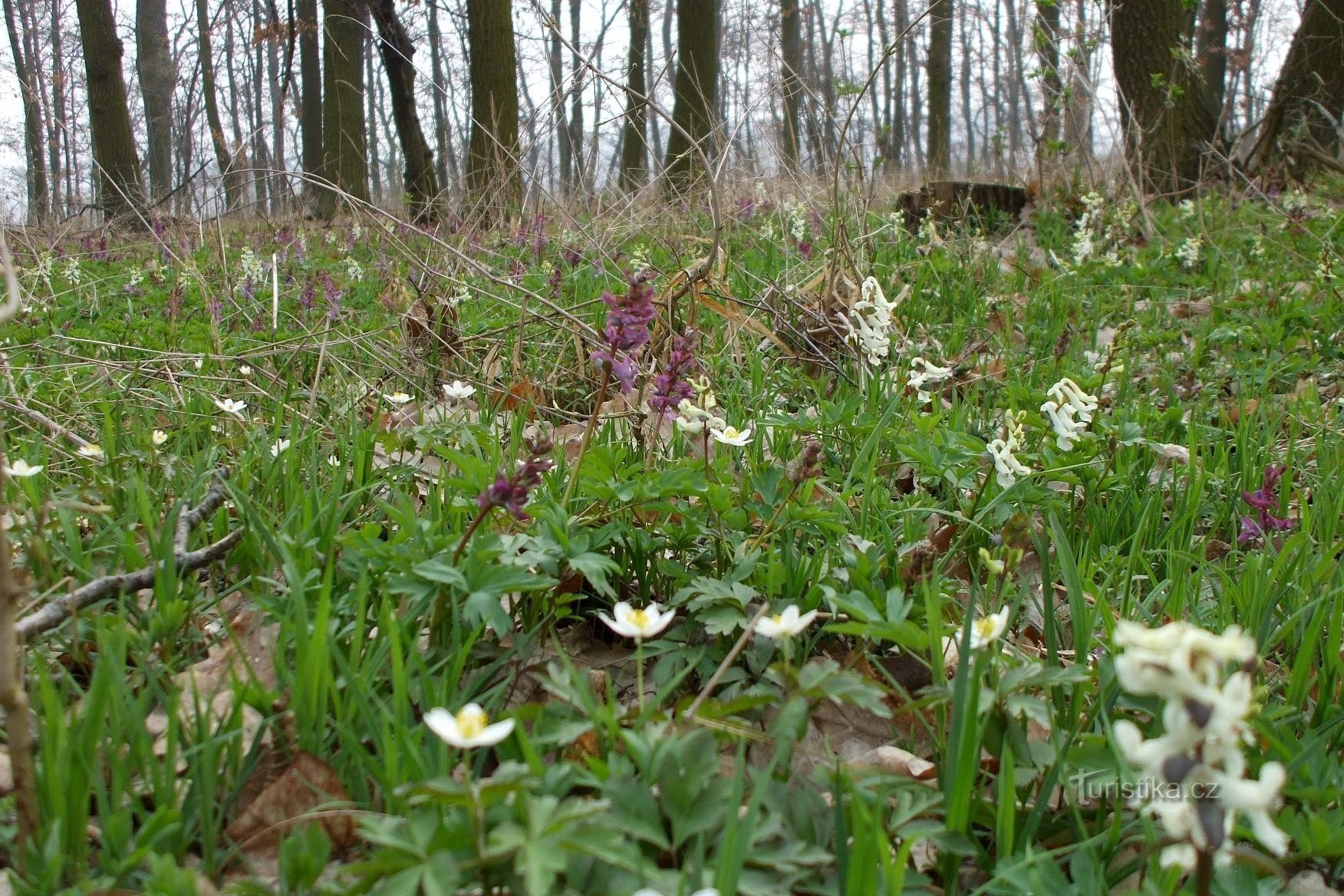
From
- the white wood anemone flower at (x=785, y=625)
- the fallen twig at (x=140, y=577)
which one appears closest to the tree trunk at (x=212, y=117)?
the fallen twig at (x=140, y=577)

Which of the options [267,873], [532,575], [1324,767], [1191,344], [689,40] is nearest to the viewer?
[267,873]

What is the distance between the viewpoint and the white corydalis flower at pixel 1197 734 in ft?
2.16

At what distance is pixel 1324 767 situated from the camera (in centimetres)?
109

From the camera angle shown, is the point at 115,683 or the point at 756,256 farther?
the point at 756,256

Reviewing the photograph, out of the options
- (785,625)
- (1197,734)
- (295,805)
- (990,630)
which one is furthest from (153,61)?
(1197,734)

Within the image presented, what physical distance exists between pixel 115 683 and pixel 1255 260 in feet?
17.9

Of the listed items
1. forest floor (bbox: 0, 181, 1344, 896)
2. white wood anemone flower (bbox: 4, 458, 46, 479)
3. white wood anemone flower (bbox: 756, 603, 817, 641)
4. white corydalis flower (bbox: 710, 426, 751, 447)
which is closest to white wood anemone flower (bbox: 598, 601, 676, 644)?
forest floor (bbox: 0, 181, 1344, 896)

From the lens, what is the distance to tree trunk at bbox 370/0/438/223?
8469mm

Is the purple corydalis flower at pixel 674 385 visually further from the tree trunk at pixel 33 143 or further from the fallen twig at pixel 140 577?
the tree trunk at pixel 33 143

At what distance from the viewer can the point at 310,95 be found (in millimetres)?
15242

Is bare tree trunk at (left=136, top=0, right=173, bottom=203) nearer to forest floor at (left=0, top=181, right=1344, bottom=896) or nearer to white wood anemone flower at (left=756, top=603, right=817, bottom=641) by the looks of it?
forest floor at (left=0, top=181, right=1344, bottom=896)

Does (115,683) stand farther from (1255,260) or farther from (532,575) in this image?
(1255,260)

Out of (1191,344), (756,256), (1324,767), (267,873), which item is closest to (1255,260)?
(1191,344)

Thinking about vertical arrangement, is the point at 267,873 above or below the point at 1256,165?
below
